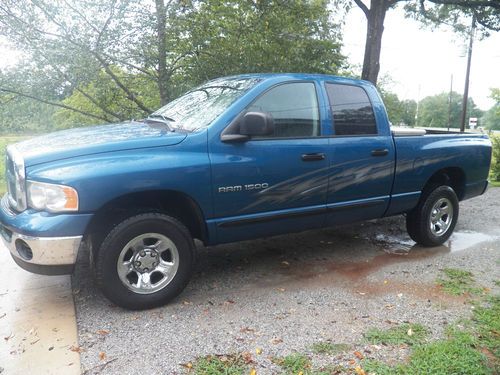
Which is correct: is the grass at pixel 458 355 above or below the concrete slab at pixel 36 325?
above

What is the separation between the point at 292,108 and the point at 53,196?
2196mm

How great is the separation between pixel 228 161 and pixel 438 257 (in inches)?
112

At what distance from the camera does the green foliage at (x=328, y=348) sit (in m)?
2.86

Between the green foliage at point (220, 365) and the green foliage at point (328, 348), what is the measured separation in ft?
1.69

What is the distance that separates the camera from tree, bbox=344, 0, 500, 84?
27.8 feet

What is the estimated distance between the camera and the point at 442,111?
82062 millimetres

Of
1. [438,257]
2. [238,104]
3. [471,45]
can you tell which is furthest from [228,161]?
[471,45]

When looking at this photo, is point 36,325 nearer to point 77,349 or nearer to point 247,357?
point 77,349

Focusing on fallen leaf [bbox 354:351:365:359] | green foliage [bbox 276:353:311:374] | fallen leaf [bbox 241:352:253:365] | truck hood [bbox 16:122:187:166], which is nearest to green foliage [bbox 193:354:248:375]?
fallen leaf [bbox 241:352:253:365]

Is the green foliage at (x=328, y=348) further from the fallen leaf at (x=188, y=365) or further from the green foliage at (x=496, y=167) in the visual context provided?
the green foliage at (x=496, y=167)

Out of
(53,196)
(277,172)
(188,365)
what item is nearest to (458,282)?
(277,172)

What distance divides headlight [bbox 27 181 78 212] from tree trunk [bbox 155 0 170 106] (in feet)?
15.3

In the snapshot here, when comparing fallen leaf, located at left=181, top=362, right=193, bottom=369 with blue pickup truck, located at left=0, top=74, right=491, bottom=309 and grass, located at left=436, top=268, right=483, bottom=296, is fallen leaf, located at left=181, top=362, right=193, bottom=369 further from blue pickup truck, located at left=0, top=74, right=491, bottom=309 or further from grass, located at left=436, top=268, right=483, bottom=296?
grass, located at left=436, top=268, right=483, bottom=296

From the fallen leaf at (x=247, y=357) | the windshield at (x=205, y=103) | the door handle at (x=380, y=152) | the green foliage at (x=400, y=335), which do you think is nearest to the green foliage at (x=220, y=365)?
the fallen leaf at (x=247, y=357)
